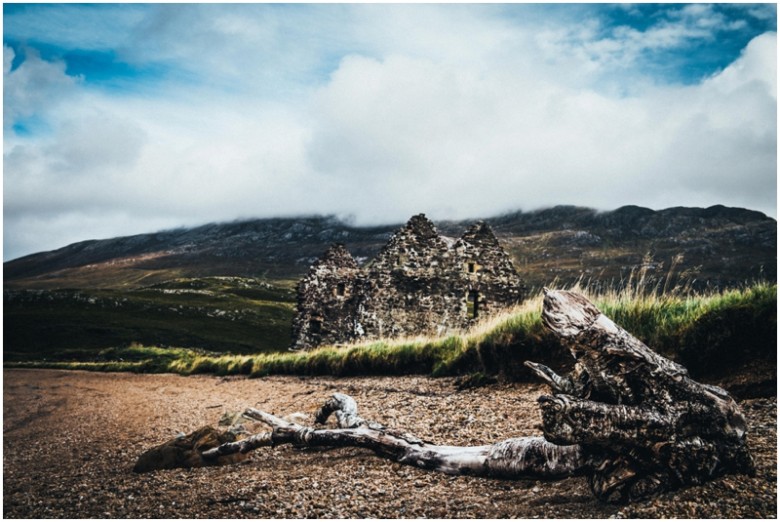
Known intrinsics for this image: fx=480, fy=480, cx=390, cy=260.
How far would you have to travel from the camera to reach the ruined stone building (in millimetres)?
25000

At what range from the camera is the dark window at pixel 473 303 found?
81.9 ft

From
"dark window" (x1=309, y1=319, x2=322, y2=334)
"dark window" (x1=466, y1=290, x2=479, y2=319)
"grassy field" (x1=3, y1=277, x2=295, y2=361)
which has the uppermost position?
"dark window" (x1=466, y1=290, x2=479, y2=319)

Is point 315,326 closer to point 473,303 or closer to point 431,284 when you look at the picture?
point 431,284

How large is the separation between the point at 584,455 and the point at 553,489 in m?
0.38

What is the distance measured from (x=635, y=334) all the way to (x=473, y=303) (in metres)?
18.2

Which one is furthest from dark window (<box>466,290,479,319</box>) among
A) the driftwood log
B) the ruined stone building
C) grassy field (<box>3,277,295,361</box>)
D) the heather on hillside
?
grassy field (<box>3,277,295,361</box>)

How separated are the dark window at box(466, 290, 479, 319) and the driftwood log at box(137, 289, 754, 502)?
21.0m

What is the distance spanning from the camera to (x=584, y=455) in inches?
152

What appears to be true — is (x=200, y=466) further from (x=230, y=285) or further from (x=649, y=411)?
(x=230, y=285)

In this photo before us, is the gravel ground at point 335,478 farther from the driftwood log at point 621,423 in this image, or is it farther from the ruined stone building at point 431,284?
the ruined stone building at point 431,284

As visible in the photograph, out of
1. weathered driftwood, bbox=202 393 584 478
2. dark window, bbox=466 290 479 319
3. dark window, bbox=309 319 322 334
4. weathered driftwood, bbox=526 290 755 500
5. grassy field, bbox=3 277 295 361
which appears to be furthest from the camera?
grassy field, bbox=3 277 295 361

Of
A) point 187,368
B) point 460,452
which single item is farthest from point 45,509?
point 187,368

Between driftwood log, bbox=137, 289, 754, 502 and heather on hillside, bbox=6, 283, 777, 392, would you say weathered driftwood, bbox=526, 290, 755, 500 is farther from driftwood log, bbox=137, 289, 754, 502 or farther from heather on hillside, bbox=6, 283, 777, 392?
heather on hillside, bbox=6, 283, 777, 392

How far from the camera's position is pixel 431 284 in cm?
2544
